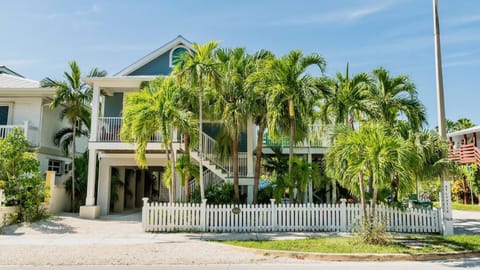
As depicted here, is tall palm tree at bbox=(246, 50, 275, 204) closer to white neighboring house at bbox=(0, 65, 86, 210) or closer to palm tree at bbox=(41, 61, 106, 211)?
palm tree at bbox=(41, 61, 106, 211)

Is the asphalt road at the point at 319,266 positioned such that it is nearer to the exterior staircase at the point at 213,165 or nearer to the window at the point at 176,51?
the exterior staircase at the point at 213,165

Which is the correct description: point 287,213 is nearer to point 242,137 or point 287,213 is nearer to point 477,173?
point 242,137

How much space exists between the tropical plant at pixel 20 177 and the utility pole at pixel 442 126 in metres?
15.2

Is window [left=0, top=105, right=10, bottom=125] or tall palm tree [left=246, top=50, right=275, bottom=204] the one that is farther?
window [left=0, top=105, right=10, bottom=125]

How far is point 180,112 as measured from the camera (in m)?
11.7

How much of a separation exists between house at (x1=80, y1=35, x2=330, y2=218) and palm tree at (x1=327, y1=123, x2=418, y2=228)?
5836 mm

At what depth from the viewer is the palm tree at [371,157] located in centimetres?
909

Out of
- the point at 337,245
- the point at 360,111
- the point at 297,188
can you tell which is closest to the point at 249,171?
the point at 297,188

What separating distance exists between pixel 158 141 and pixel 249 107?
5.06 metres

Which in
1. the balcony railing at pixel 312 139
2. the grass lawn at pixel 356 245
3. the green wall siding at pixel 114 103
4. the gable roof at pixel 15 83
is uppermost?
the gable roof at pixel 15 83

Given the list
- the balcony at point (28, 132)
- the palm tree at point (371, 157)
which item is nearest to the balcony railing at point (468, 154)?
the palm tree at point (371, 157)

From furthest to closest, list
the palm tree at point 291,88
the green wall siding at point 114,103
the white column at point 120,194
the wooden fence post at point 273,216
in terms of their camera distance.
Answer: the white column at point 120,194, the green wall siding at point 114,103, the palm tree at point 291,88, the wooden fence post at point 273,216

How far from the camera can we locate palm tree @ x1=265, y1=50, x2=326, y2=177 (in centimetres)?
1235

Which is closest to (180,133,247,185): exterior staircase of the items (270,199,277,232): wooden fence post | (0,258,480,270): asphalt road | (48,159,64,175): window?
(270,199,277,232): wooden fence post
